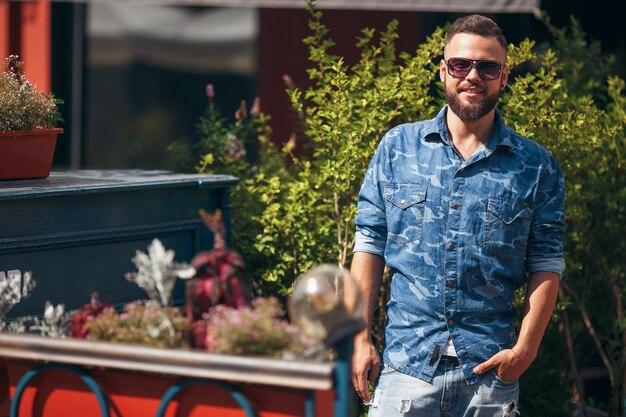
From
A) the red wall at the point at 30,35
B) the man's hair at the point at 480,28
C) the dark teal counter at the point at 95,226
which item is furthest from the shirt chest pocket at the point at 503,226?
the red wall at the point at 30,35

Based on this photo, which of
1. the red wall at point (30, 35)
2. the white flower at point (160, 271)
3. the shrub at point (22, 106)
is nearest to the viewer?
the white flower at point (160, 271)

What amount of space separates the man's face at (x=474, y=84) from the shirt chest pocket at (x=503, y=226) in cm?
28

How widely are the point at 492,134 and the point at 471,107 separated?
0.39 feet

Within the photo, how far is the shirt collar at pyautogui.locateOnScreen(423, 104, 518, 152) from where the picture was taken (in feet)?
11.1

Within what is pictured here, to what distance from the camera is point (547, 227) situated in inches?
133

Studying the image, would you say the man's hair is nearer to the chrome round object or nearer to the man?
the man

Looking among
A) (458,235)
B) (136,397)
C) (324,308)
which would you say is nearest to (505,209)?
(458,235)

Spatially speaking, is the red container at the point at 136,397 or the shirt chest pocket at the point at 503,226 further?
the shirt chest pocket at the point at 503,226

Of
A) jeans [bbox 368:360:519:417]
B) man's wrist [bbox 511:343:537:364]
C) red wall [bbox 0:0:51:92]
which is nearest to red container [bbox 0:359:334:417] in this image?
jeans [bbox 368:360:519:417]

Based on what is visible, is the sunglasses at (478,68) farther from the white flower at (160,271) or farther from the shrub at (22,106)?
the shrub at (22,106)

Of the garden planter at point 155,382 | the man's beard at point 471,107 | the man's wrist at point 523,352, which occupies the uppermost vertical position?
the man's beard at point 471,107

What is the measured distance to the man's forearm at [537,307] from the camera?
3352 millimetres

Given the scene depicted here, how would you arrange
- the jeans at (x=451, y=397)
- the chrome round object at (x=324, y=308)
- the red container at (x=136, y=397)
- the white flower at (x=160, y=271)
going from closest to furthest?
the chrome round object at (x=324, y=308)
the red container at (x=136, y=397)
the white flower at (x=160, y=271)
the jeans at (x=451, y=397)

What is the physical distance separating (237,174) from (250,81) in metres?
4.39
